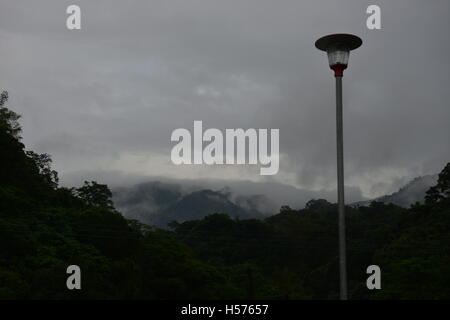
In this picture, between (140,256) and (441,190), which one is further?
(441,190)

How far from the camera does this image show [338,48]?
26.3ft

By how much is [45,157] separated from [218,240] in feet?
73.5

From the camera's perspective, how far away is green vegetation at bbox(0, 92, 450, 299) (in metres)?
31.7

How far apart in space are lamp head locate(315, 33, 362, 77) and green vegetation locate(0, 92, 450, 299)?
896 inches

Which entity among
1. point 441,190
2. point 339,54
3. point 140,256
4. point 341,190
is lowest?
point 140,256

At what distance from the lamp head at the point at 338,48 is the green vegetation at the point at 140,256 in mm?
22770

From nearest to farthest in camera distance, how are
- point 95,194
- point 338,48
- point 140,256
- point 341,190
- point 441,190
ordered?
point 341,190 < point 338,48 < point 140,256 < point 441,190 < point 95,194

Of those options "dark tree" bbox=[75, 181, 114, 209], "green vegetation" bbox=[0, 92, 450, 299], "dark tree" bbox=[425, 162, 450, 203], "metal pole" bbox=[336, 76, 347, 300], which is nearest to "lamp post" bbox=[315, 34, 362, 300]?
"metal pole" bbox=[336, 76, 347, 300]

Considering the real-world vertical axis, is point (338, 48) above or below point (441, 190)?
below

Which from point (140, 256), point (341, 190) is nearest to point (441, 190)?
point (140, 256)

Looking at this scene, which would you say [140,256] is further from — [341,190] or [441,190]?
[341,190]

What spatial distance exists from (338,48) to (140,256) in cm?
3271
